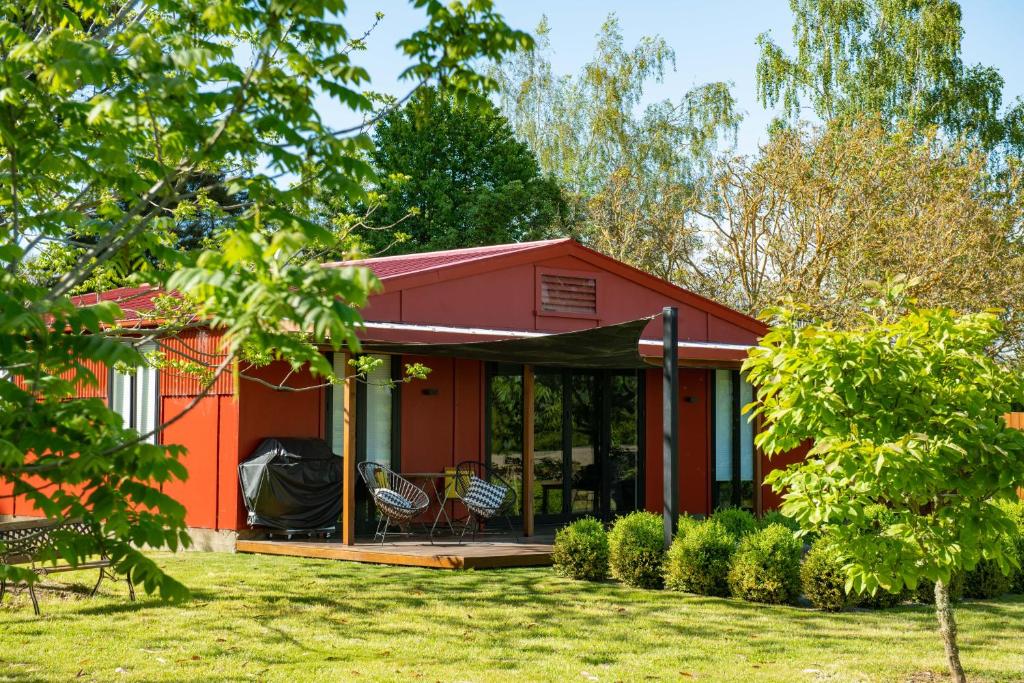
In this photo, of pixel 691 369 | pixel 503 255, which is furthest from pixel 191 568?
pixel 691 369

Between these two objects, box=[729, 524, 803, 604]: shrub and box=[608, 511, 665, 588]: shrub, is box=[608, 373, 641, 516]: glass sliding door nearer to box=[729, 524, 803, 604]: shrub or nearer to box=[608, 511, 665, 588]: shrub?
box=[608, 511, 665, 588]: shrub

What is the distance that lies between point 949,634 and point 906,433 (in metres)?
1.16

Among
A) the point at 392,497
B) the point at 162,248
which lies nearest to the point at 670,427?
the point at 392,497

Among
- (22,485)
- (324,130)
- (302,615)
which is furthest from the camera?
(302,615)

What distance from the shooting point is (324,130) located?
3.99 metres

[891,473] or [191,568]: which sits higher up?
[891,473]

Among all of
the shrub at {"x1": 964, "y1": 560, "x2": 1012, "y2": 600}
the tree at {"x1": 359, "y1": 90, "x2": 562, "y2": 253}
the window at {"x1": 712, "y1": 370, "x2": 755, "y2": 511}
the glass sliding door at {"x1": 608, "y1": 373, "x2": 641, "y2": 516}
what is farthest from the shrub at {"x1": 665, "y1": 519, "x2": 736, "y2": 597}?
the tree at {"x1": 359, "y1": 90, "x2": 562, "y2": 253}

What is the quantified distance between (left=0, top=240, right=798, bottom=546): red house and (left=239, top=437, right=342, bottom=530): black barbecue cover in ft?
0.76

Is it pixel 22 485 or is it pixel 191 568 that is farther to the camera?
pixel 191 568

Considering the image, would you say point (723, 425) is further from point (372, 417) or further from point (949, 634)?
point (949, 634)

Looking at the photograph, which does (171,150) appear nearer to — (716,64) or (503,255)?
(503,255)

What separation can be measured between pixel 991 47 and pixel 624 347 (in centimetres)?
2275

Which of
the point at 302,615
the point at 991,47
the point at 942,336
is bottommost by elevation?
the point at 302,615

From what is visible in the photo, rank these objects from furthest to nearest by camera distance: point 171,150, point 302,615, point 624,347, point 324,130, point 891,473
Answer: point 624,347
point 302,615
point 891,473
point 171,150
point 324,130
